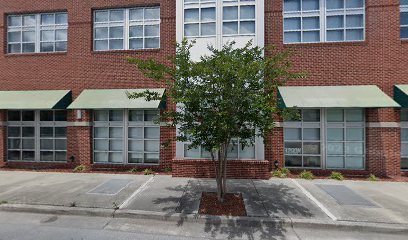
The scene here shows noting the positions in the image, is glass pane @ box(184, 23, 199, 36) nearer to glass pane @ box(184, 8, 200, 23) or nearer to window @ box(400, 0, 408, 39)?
glass pane @ box(184, 8, 200, 23)

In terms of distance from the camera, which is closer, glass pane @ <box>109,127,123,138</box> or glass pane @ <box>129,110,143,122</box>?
glass pane @ <box>129,110,143,122</box>

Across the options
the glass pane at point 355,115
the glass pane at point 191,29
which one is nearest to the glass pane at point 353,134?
the glass pane at point 355,115

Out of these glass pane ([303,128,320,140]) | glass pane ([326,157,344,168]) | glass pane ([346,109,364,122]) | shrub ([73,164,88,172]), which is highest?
glass pane ([346,109,364,122])

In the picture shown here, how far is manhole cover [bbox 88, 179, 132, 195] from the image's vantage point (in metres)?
7.74

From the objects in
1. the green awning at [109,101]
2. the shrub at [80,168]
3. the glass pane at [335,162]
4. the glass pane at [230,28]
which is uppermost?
the glass pane at [230,28]

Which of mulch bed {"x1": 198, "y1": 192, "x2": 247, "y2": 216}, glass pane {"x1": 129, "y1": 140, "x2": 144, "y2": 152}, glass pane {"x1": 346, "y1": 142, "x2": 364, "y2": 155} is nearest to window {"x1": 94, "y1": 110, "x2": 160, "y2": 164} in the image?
glass pane {"x1": 129, "y1": 140, "x2": 144, "y2": 152}

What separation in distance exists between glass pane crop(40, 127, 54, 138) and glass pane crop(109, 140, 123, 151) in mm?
3164

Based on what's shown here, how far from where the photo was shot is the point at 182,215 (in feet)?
19.7

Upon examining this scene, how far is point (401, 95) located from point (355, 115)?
1.73m

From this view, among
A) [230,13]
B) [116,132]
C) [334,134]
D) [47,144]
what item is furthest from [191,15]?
[47,144]

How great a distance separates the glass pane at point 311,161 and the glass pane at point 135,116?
7639 millimetres

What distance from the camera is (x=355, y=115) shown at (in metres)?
9.86

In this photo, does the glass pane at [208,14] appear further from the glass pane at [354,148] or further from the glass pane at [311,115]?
the glass pane at [354,148]

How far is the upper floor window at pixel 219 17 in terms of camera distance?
9.67 meters
